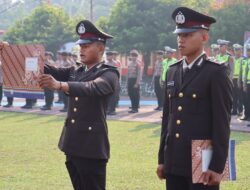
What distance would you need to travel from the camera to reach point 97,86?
4.55 m

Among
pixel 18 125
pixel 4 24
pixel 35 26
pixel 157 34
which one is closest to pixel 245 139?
pixel 18 125

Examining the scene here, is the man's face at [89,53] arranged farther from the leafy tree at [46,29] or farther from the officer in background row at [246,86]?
the leafy tree at [46,29]

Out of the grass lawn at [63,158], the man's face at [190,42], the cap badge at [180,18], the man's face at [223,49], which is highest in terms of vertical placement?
the cap badge at [180,18]

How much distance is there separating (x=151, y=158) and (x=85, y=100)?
4650mm

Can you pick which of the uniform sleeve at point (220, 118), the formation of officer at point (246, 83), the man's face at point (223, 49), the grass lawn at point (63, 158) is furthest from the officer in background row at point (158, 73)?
the uniform sleeve at point (220, 118)

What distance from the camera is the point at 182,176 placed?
4.14 meters

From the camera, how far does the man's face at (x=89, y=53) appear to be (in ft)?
16.2

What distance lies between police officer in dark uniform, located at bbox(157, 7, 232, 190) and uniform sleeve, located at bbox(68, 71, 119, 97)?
0.61 metres

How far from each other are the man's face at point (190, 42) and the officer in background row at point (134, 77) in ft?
44.9

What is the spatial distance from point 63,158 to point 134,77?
8945 mm

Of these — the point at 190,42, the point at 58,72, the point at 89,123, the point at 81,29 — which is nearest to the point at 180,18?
the point at 190,42

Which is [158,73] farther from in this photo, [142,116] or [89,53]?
[89,53]

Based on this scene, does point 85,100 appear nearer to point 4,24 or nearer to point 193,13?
point 193,13

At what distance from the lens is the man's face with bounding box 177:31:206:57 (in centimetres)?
411
